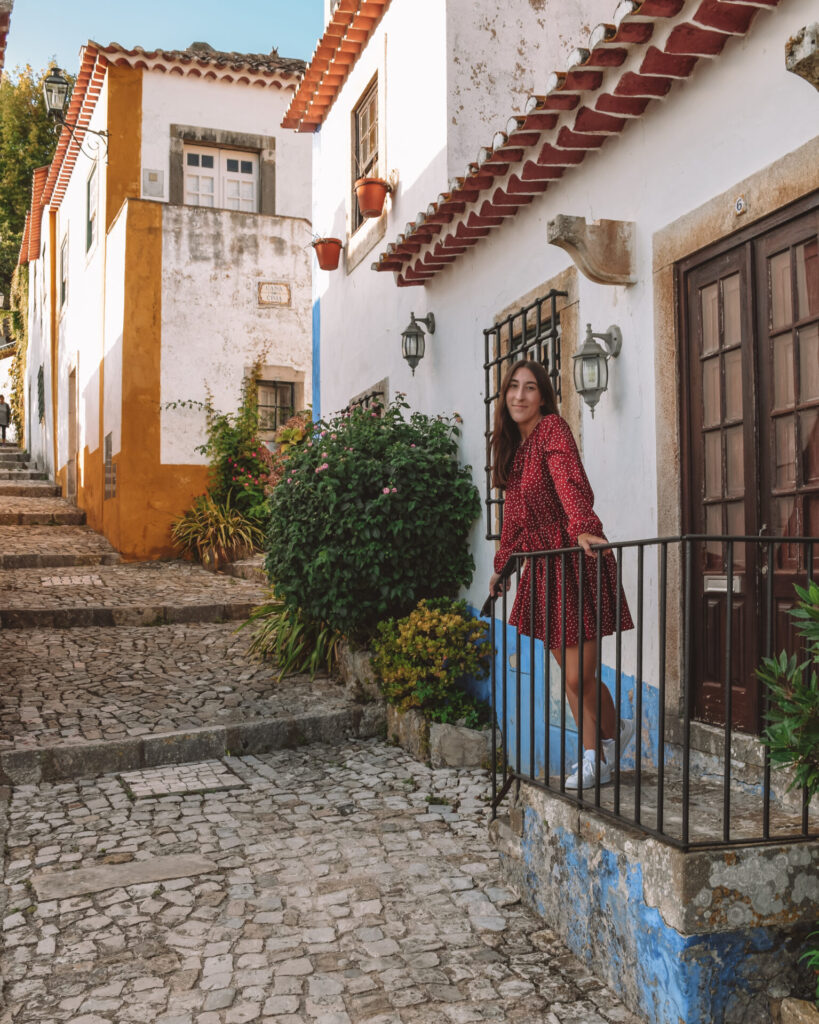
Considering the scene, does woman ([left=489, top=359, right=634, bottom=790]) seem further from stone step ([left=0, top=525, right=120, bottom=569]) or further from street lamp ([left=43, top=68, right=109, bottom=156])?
street lamp ([left=43, top=68, right=109, bottom=156])

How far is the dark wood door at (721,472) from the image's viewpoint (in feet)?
12.7

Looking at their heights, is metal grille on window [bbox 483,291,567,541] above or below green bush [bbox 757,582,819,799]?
above

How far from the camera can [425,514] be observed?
6422mm

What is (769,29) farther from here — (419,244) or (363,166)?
(363,166)

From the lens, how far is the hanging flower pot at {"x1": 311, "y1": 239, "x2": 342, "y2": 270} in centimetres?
952

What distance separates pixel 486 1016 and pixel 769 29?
140 inches

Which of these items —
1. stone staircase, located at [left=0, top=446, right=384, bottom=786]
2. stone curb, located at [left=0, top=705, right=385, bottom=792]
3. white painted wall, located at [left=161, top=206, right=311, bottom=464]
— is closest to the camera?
stone curb, located at [left=0, top=705, right=385, bottom=792]

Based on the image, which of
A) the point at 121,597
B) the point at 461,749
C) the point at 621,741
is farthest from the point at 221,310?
the point at 621,741

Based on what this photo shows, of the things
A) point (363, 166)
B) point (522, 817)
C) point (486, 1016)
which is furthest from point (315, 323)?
point (486, 1016)

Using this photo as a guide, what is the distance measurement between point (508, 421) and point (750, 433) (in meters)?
0.99

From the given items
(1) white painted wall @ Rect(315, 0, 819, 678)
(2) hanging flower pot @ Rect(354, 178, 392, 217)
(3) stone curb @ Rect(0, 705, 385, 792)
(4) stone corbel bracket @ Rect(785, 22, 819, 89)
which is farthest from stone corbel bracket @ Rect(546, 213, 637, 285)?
(2) hanging flower pot @ Rect(354, 178, 392, 217)

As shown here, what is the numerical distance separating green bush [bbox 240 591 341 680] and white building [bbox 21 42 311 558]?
5.72 metres

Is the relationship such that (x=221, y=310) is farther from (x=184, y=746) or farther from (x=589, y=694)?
(x=589, y=694)

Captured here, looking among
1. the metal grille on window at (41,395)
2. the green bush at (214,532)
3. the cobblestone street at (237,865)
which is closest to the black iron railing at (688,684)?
the cobblestone street at (237,865)
